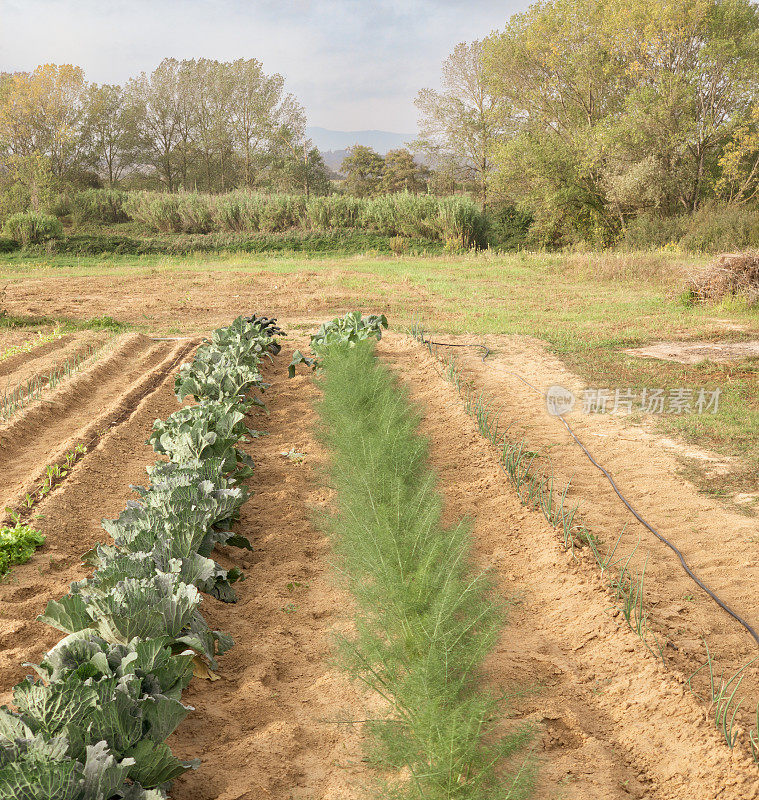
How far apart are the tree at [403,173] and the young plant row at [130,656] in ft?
120

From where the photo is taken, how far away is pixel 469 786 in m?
2.05

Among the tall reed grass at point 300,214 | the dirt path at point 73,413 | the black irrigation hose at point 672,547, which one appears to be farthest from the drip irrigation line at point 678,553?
the tall reed grass at point 300,214

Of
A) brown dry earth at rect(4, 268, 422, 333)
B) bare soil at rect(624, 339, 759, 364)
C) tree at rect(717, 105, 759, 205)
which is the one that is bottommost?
bare soil at rect(624, 339, 759, 364)

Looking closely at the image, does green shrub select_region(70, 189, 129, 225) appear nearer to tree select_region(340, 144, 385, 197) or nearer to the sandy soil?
tree select_region(340, 144, 385, 197)

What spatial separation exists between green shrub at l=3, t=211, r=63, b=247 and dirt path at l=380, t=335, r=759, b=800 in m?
23.1

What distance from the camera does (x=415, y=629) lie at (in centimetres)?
267

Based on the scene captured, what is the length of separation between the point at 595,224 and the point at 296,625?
25.9 meters

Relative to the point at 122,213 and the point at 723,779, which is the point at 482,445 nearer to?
the point at 723,779

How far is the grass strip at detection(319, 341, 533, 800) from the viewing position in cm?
212

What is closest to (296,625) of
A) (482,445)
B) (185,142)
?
(482,445)

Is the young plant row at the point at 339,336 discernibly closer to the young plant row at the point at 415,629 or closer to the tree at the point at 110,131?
the young plant row at the point at 415,629

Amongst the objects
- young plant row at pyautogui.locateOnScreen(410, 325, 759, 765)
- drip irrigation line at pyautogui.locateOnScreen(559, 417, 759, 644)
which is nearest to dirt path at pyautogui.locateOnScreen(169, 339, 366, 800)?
young plant row at pyautogui.locateOnScreen(410, 325, 759, 765)

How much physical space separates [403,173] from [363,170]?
2.87 meters

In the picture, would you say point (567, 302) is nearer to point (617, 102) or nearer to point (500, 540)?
point (500, 540)
